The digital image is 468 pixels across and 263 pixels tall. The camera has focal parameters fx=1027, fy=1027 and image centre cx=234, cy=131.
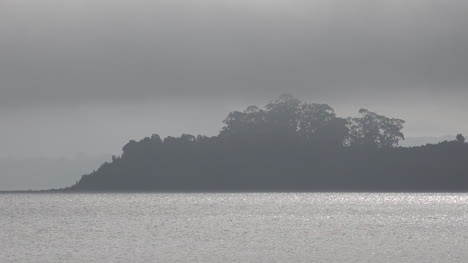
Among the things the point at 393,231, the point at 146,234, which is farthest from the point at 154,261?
the point at 393,231

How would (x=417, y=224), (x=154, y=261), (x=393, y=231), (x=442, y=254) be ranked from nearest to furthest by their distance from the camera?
(x=154, y=261) < (x=442, y=254) < (x=393, y=231) < (x=417, y=224)

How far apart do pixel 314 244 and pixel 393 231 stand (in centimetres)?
2594

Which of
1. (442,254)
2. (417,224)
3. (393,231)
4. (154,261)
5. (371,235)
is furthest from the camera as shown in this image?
(417,224)

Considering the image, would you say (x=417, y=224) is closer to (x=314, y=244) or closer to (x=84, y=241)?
(x=314, y=244)

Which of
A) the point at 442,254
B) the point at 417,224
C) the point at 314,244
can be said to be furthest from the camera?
the point at 417,224

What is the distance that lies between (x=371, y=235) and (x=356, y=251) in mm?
23395

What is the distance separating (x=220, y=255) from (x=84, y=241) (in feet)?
76.7

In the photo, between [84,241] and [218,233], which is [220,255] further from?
[218,233]

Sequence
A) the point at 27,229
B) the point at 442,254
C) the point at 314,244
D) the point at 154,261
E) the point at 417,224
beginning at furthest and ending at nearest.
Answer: the point at 417,224, the point at 27,229, the point at 314,244, the point at 442,254, the point at 154,261

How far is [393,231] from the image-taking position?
434 feet

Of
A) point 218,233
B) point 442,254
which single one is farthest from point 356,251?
point 218,233

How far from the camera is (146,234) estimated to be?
12625cm

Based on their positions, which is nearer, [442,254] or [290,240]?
[442,254]

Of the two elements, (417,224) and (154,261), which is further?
(417,224)
